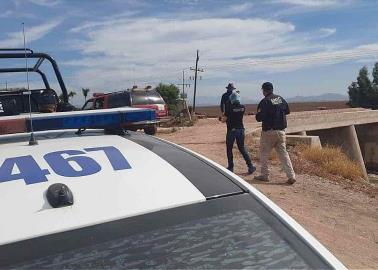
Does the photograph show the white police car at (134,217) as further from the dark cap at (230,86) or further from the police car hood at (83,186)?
the dark cap at (230,86)

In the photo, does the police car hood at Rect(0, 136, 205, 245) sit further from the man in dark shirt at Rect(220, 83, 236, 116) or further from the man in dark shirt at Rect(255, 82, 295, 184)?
the man in dark shirt at Rect(220, 83, 236, 116)

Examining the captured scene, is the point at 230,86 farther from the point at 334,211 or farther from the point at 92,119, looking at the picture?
the point at 92,119

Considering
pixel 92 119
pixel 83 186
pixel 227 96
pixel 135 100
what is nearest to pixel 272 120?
pixel 227 96

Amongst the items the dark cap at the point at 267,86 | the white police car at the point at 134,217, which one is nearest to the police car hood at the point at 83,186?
the white police car at the point at 134,217

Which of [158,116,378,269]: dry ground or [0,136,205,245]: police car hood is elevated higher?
[0,136,205,245]: police car hood

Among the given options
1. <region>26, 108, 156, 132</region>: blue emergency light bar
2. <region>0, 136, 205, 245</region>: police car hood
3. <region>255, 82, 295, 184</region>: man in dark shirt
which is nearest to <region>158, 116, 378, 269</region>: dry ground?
<region>255, 82, 295, 184</region>: man in dark shirt

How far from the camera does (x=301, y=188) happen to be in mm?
9289

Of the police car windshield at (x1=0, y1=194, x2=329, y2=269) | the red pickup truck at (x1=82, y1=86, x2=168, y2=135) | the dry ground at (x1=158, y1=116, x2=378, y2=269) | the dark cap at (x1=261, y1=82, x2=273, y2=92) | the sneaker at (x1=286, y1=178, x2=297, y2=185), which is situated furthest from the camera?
the red pickup truck at (x1=82, y1=86, x2=168, y2=135)

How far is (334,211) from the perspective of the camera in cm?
791

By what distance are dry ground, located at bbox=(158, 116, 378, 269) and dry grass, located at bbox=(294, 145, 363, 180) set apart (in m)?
1.22

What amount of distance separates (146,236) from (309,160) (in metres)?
11.7

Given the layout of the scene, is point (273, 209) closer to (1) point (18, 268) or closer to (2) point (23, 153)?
(1) point (18, 268)

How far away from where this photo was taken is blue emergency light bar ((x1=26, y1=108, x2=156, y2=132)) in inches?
96.2

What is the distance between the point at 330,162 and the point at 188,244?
11.3 m
